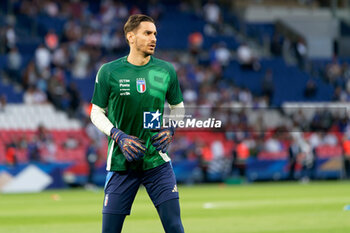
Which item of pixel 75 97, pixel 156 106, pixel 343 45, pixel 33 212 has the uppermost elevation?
pixel 343 45

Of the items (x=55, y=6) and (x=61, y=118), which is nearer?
(x=61, y=118)

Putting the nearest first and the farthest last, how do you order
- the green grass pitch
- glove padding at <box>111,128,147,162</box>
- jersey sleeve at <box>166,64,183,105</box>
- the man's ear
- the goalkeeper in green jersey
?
glove padding at <box>111,128,147,162</box> < the goalkeeper in green jersey < the man's ear < jersey sleeve at <box>166,64,183,105</box> < the green grass pitch

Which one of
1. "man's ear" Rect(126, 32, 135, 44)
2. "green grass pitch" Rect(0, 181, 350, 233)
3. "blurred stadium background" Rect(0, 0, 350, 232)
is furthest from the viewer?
"blurred stadium background" Rect(0, 0, 350, 232)

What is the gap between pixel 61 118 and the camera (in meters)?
31.6

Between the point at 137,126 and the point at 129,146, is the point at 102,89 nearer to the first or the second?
the point at 137,126

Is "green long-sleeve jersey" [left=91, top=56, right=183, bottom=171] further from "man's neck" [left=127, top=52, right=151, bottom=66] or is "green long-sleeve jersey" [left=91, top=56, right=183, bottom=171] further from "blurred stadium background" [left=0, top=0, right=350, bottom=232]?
"blurred stadium background" [left=0, top=0, right=350, bottom=232]

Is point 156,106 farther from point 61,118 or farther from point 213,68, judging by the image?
point 213,68

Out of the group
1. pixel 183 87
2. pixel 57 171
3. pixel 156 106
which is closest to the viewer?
pixel 156 106

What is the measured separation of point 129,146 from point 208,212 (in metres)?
10.3

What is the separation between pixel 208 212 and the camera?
17484 mm

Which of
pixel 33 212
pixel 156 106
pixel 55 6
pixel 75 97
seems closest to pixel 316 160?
pixel 75 97

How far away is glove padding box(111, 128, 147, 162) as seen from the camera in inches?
293

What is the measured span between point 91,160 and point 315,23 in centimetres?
2289

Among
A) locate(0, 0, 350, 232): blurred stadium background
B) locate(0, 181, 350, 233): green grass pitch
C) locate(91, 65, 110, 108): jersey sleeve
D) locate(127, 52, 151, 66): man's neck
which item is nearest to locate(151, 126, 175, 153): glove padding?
locate(91, 65, 110, 108): jersey sleeve
